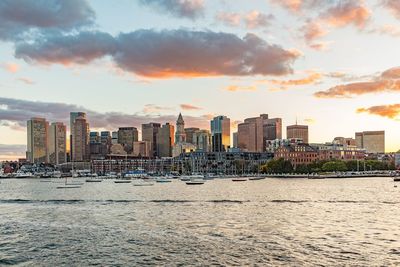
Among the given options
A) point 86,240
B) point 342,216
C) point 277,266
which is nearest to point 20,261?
point 86,240

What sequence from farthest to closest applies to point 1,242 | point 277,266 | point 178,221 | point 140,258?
point 178,221 → point 1,242 → point 140,258 → point 277,266

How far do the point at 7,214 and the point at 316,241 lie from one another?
53.4 meters

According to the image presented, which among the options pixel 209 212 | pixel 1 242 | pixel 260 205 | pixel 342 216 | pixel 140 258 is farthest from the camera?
pixel 260 205

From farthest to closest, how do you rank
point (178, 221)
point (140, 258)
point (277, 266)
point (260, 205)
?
point (260, 205)
point (178, 221)
point (140, 258)
point (277, 266)

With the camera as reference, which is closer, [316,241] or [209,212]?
[316,241]

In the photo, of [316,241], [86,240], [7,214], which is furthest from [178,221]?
[7,214]

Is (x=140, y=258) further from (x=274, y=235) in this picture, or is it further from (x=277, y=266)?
(x=274, y=235)

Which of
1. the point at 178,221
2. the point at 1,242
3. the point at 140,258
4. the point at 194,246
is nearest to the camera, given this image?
the point at 140,258

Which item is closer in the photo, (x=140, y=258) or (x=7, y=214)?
(x=140, y=258)

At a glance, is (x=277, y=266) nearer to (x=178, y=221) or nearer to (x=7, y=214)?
(x=178, y=221)

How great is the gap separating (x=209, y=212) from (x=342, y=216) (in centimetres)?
2029

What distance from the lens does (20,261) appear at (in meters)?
42.2

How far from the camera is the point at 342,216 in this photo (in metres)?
69.7

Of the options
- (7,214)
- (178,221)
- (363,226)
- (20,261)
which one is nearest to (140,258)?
(20,261)
